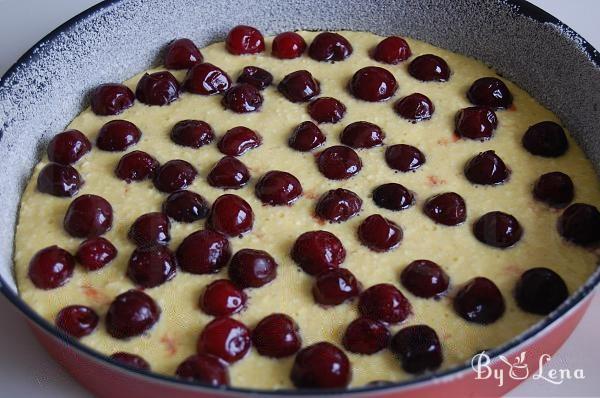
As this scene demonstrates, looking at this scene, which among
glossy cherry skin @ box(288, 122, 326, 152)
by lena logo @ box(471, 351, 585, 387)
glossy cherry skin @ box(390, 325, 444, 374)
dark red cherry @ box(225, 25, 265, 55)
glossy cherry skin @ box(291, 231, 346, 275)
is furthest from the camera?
dark red cherry @ box(225, 25, 265, 55)

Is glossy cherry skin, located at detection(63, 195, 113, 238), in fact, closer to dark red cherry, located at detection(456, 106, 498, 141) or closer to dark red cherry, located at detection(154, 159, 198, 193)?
dark red cherry, located at detection(154, 159, 198, 193)

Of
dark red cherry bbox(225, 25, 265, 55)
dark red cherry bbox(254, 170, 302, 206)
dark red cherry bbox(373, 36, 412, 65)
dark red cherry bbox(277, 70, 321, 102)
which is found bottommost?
dark red cherry bbox(254, 170, 302, 206)

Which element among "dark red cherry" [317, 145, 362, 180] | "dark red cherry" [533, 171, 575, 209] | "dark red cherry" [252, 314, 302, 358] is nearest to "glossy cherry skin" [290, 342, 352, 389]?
"dark red cherry" [252, 314, 302, 358]

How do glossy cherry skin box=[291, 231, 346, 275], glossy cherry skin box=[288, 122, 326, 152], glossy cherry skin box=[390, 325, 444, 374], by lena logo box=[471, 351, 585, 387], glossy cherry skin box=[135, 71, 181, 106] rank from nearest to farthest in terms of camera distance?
by lena logo box=[471, 351, 585, 387] < glossy cherry skin box=[390, 325, 444, 374] < glossy cherry skin box=[291, 231, 346, 275] < glossy cherry skin box=[288, 122, 326, 152] < glossy cherry skin box=[135, 71, 181, 106]

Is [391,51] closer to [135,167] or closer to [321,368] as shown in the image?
[135,167]

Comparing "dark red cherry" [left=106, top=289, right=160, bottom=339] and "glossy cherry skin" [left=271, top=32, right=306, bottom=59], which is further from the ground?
"glossy cherry skin" [left=271, top=32, right=306, bottom=59]

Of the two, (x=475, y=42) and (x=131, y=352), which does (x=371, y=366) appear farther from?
(x=475, y=42)

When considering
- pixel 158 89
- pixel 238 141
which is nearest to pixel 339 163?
pixel 238 141
